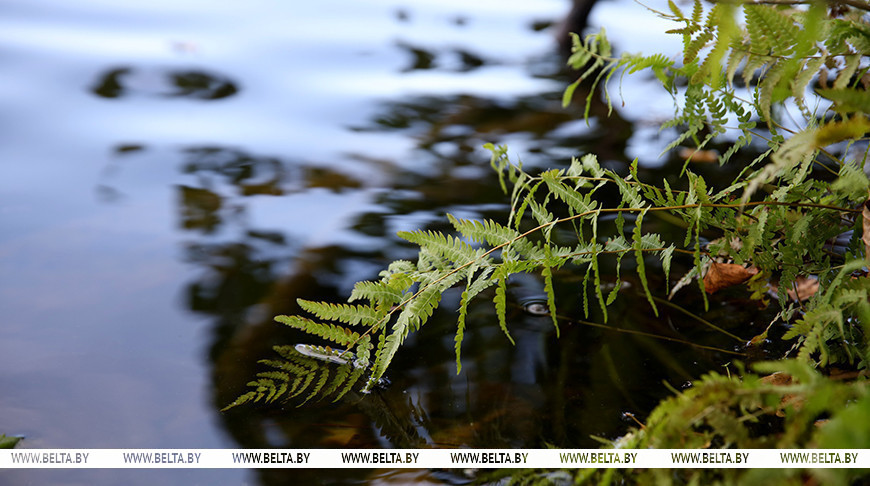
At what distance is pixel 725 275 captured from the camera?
162 centimetres

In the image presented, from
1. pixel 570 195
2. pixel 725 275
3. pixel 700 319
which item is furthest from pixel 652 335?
pixel 570 195

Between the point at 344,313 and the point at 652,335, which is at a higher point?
the point at 344,313

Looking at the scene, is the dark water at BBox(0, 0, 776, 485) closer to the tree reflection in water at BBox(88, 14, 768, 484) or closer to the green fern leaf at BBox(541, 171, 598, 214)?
the tree reflection in water at BBox(88, 14, 768, 484)

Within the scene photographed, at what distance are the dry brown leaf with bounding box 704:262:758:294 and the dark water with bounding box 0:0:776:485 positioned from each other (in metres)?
0.08

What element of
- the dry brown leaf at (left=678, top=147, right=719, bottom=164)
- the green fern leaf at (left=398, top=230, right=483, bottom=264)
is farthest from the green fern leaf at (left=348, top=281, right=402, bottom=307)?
the dry brown leaf at (left=678, top=147, right=719, bottom=164)

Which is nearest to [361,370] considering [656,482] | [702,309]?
[656,482]

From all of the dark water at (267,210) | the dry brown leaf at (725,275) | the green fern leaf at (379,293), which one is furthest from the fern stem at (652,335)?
the green fern leaf at (379,293)

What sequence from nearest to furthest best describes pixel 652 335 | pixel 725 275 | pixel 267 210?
pixel 652 335 < pixel 725 275 < pixel 267 210

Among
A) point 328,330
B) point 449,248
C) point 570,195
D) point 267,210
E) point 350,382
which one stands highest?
point 570,195

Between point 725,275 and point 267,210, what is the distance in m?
1.65

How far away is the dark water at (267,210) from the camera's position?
1292mm

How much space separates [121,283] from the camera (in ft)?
6.23

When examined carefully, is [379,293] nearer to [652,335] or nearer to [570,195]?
[570,195]

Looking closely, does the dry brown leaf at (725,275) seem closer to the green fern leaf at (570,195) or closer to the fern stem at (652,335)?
the fern stem at (652,335)
